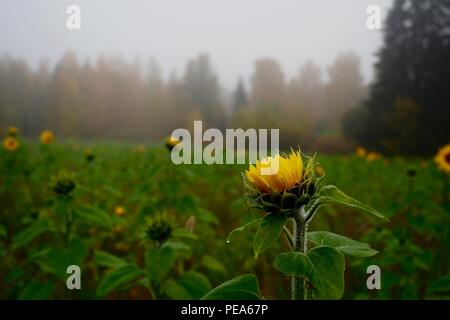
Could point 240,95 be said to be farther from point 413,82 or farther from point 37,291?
point 37,291

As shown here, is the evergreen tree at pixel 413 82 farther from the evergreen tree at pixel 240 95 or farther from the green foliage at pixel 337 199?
the green foliage at pixel 337 199

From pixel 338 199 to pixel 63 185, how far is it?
2.91ft

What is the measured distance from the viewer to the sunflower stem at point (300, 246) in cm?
53

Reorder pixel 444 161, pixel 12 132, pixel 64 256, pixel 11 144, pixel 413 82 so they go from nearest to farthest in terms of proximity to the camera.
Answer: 1. pixel 64 256
2. pixel 444 161
3. pixel 11 144
4. pixel 12 132
5. pixel 413 82

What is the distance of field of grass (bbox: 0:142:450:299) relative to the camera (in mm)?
1038

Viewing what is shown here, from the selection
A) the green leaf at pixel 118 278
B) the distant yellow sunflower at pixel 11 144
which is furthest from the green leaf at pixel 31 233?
the distant yellow sunflower at pixel 11 144


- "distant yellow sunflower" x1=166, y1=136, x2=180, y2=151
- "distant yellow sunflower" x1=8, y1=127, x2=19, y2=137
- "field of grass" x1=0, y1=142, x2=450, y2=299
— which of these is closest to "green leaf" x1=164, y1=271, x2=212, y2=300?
"field of grass" x1=0, y1=142, x2=450, y2=299

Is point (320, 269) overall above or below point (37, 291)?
above

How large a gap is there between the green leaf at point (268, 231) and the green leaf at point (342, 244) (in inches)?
3.5

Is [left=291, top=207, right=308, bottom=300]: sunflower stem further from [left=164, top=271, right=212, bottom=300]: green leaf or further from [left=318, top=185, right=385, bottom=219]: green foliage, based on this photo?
[left=164, top=271, right=212, bottom=300]: green leaf

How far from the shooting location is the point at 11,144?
7.68 feet

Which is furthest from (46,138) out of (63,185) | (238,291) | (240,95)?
(240,95)
